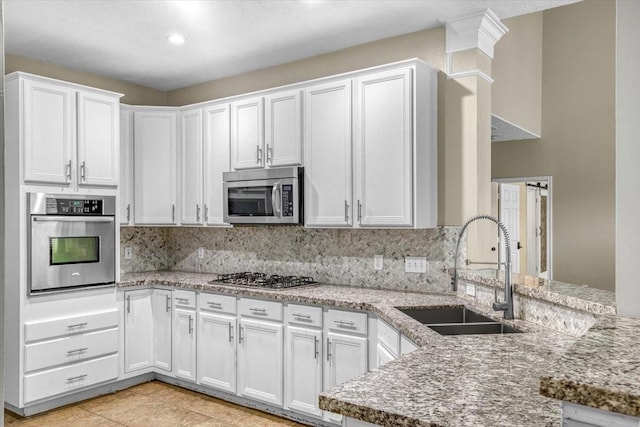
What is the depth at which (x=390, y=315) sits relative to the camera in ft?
9.14

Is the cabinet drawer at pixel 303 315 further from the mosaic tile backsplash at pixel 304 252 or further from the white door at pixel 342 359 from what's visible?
the mosaic tile backsplash at pixel 304 252

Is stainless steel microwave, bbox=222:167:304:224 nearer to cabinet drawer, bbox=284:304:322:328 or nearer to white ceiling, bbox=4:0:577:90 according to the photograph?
cabinet drawer, bbox=284:304:322:328

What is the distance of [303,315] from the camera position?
11.4 feet

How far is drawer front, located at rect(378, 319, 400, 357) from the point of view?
2.69m

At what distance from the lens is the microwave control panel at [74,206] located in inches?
147

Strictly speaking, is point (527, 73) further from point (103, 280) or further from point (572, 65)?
point (103, 280)

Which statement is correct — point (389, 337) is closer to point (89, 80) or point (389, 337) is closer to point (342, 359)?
point (342, 359)

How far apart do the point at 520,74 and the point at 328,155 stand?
2850mm

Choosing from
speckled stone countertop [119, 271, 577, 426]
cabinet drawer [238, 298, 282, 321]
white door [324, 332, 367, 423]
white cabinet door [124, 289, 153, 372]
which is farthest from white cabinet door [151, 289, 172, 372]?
speckled stone countertop [119, 271, 577, 426]

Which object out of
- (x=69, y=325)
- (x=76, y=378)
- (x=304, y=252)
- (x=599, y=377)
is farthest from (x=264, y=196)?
(x=599, y=377)

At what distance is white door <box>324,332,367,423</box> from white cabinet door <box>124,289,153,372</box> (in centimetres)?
182

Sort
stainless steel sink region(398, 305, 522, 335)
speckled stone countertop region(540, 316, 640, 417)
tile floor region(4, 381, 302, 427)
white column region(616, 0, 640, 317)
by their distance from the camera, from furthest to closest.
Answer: tile floor region(4, 381, 302, 427) → stainless steel sink region(398, 305, 522, 335) → white column region(616, 0, 640, 317) → speckled stone countertop region(540, 316, 640, 417)

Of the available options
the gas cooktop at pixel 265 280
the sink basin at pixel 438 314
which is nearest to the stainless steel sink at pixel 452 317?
the sink basin at pixel 438 314

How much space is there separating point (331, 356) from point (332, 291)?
504 millimetres
